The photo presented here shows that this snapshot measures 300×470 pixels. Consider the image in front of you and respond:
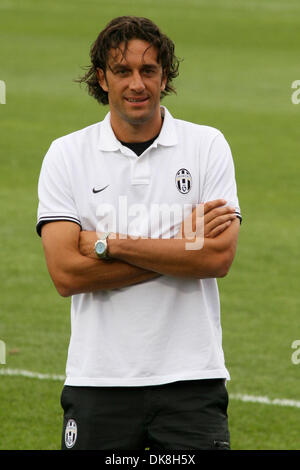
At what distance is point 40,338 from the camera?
10.3 meters

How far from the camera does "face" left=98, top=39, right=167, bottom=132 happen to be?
191 inches

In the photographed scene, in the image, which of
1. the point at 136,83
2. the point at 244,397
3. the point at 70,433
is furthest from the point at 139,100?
the point at 244,397

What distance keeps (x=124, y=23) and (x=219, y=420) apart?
190cm

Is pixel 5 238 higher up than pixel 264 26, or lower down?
lower down

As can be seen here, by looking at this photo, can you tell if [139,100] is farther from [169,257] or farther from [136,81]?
[169,257]

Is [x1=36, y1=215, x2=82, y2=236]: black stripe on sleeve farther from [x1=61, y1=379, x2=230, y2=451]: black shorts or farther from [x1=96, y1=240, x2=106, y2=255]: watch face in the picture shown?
[x1=61, y1=379, x2=230, y2=451]: black shorts

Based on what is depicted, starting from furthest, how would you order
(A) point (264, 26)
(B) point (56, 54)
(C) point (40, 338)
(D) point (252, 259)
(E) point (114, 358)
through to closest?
1. (A) point (264, 26)
2. (B) point (56, 54)
3. (D) point (252, 259)
4. (C) point (40, 338)
5. (E) point (114, 358)

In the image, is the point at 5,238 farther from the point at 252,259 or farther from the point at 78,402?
the point at 78,402

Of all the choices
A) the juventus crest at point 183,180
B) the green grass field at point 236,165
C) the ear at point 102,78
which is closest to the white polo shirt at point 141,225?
the juventus crest at point 183,180

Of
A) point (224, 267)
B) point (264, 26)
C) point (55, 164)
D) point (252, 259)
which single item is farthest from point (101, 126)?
point (264, 26)

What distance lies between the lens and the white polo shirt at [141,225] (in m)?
4.78

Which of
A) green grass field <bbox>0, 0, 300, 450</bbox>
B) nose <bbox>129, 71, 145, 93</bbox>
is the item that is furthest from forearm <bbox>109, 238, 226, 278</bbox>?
green grass field <bbox>0, 0, 300, 450</bbox>

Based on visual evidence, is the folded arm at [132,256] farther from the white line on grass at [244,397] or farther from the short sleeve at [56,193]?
the white line on grass at [244,397]

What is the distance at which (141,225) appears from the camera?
4.88 meters
